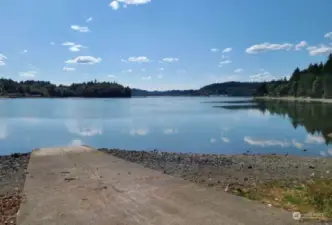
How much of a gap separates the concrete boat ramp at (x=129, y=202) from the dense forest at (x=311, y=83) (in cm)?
10826

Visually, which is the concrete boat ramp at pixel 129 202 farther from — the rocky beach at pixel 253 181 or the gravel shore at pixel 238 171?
the gravel shore at pixel 238 171

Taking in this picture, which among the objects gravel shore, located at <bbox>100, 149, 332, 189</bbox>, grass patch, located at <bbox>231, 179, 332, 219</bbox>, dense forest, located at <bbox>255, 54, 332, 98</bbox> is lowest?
gravel shore, located at <bbox>100, 149, 332, 189</bbox>

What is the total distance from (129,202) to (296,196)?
3.80 m

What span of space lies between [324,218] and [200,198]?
2442mm

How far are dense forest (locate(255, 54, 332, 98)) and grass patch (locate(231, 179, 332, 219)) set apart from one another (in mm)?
106314

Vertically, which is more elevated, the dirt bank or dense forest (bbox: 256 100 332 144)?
the dirt bank

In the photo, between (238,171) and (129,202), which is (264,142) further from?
(129,202)

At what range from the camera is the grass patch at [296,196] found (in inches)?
261

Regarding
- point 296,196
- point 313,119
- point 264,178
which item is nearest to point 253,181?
point 264,178

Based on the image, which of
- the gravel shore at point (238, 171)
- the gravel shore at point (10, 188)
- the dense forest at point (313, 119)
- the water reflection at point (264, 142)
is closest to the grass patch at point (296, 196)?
the gravel shore at point (238, 171)

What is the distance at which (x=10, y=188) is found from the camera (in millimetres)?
9648

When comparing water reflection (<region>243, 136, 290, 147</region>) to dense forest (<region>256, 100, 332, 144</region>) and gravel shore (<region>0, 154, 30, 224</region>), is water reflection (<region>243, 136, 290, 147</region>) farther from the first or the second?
gravel shore (<region>0, 154, 30, 224</region>)

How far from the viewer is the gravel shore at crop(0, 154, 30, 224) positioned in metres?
6.68

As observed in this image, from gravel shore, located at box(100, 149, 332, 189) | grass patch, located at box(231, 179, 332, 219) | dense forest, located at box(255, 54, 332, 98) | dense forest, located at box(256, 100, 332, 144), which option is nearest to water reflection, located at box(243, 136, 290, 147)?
dense forest, located at box(256, 100, 332, 144)
